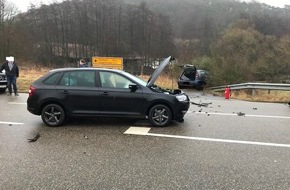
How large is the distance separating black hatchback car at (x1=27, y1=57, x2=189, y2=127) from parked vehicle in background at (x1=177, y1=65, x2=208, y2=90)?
15.5 metres

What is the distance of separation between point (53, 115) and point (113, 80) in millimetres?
1751

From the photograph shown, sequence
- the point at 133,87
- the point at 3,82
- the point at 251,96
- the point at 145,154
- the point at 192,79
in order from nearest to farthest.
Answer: the point at 145,154
the point at 133,87
the point at 3,82
the point at 251,96
the point at 192,79

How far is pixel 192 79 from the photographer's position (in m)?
24.1

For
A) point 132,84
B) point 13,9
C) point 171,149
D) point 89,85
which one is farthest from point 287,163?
point 13,9

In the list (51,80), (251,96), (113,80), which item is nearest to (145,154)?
(113,80)

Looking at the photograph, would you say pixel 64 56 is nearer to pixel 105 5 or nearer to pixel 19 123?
pixel 105 5

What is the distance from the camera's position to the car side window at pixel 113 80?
873 centimetres

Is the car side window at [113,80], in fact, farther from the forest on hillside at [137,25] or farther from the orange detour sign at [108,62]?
the forest on hillside at [137,25]

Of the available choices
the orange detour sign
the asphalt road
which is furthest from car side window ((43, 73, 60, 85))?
the orange detour sign

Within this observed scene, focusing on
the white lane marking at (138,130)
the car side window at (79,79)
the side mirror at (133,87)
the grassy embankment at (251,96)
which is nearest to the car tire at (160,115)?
the white lane marking at (138,130)

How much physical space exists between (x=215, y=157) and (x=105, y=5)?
258ft

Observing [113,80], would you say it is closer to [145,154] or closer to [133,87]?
[133,87]

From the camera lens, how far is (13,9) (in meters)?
53.6

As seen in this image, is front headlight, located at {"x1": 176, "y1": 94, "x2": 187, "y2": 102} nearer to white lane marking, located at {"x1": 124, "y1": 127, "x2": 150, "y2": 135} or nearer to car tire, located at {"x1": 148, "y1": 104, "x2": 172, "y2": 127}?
car tire, located at {"x1": 148, "y1": 104, "x2": 172, "y2": 127}
